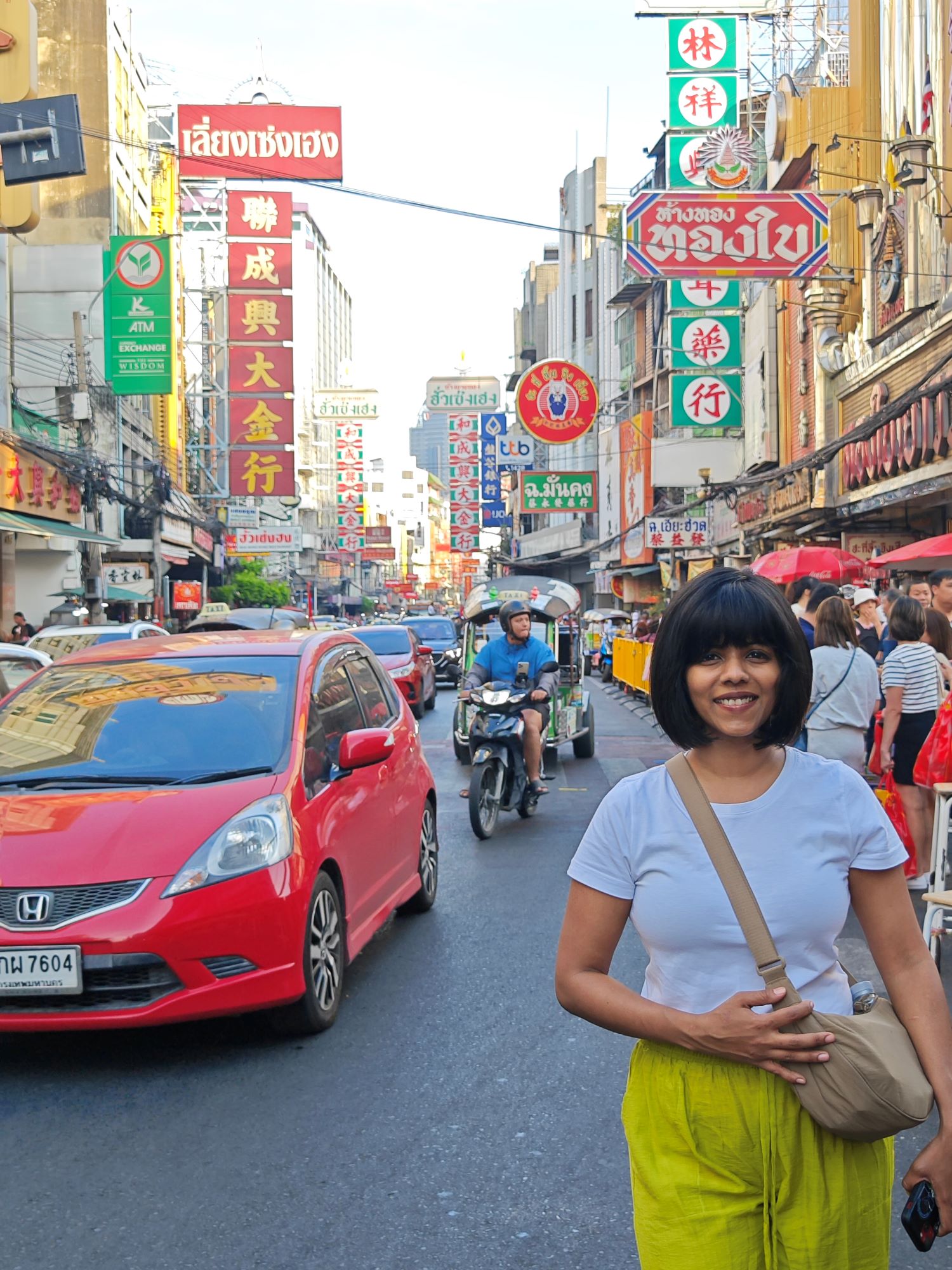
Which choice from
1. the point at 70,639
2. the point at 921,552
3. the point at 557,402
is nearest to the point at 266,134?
the point at 557,402

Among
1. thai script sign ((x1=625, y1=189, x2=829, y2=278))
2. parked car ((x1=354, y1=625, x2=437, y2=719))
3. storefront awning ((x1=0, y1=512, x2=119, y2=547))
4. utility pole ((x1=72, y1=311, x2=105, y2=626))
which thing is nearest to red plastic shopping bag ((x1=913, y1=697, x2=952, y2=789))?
thai script sign ((x1=625, y1=189, x2=829, y2=278))

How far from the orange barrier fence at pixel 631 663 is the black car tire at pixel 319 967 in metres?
16.9

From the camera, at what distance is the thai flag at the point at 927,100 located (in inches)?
715

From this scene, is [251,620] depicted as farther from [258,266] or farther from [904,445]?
[258,266]

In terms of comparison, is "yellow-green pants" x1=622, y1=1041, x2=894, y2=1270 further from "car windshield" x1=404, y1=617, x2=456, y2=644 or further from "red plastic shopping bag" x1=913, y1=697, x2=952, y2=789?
"car windshield" x1=404, y1=617, x2=456, y2=644

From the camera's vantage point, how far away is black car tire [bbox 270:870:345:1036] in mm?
5398

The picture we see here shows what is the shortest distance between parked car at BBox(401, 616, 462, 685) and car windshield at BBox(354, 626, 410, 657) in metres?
7.55

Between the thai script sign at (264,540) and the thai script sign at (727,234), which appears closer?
the thai script sign at (727,234)

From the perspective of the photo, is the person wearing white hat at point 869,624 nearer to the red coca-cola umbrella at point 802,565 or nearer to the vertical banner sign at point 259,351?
the red coca-cola umbrella at point 802,565

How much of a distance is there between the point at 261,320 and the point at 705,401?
19.4 m

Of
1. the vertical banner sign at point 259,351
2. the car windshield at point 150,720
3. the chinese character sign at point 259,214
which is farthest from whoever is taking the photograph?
the chinese character sign at point 259,214

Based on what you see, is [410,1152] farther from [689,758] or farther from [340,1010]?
[689,758]

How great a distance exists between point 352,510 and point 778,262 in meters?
91.3

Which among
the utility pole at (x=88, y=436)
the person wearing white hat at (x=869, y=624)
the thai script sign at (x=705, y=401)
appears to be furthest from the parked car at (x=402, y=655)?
the thai script sign at (x=705, y=401)
